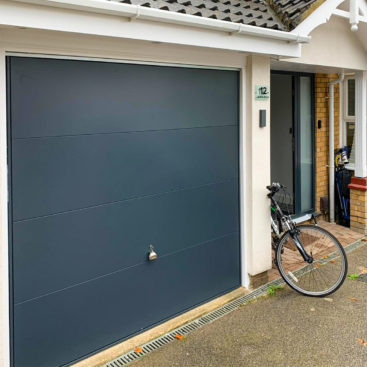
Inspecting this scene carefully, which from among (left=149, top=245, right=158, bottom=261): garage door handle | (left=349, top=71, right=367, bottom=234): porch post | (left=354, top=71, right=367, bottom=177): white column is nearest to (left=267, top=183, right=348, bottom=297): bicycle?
(left=149, top=245, right=158, bottom=261): garage door handle

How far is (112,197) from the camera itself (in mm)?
3809

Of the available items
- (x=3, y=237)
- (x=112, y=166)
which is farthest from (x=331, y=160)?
(x=3, y=237)

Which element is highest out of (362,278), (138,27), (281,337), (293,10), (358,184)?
(293,10)

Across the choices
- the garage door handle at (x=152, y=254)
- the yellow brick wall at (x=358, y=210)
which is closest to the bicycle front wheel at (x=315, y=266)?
the yellow brick wall at (x=358, y=210)

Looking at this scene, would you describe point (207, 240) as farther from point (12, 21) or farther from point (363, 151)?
point (363, 151)

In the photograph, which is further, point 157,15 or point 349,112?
point 349,112

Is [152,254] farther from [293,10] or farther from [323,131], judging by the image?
[323,131]

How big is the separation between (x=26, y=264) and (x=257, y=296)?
2.79 m

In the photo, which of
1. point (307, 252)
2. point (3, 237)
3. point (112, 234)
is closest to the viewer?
point (3, 237)

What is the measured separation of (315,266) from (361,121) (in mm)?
2908

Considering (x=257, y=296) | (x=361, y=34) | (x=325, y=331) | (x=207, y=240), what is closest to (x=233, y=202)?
(x=207, y=240)

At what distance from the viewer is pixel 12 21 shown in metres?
2.74

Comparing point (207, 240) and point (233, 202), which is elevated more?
point (233, 202)

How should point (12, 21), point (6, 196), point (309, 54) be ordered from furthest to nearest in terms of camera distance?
point (309, 54) < point (6, 196) < point (12, 21)
